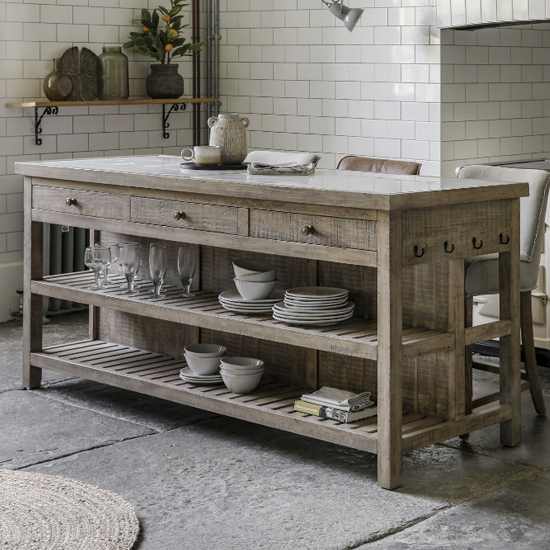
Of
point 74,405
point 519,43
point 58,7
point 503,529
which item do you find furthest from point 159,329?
point 519,43

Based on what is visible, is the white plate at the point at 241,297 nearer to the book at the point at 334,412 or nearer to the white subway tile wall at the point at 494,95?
the book at the point at 334,412

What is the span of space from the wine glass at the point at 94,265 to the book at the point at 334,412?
1265 mm

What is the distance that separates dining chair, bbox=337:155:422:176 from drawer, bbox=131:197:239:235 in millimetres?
978

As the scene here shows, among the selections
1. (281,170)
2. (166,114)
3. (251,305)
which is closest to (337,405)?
(251,305)

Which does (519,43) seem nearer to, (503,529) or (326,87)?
(326,87)

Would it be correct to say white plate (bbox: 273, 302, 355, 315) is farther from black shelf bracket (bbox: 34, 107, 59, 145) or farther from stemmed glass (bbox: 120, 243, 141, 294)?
black shelf bracket (bbox: 34, 107, 59, 145)

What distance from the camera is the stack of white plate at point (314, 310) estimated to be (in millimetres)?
3621

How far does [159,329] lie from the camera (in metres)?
4.69

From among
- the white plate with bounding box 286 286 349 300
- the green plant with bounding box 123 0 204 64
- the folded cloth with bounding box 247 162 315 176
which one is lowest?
the white plate with bounding box 286 286 349 300

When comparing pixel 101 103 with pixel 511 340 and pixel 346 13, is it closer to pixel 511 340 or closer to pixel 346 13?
pixel 346 13

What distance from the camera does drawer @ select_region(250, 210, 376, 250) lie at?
3.28 m

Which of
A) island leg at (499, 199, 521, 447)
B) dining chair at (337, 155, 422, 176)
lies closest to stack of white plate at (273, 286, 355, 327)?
island leg at (499, 199, 521, 447)

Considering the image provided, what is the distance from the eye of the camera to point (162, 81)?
261 inches

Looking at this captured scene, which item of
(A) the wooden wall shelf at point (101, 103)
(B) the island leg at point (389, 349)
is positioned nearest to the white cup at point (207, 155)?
(B) the island leg at point (389, 349)
